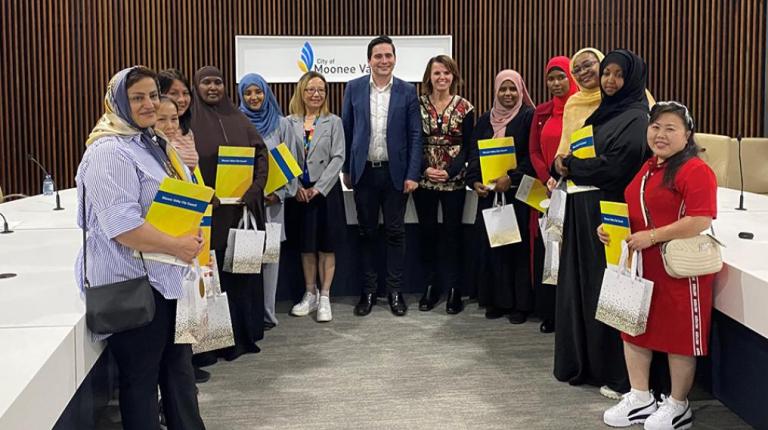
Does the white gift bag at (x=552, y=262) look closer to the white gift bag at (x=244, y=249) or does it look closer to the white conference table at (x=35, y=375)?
the white gift bag at (x=244, y=249)

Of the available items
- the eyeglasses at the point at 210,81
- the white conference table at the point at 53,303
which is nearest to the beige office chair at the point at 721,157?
the white conference table at the point at 53,303

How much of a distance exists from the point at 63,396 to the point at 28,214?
2.57 m

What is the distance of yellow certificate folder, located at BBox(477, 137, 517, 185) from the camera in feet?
15.4

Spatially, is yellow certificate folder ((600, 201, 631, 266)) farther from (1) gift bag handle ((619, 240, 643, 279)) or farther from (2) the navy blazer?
(2) the navy blazer

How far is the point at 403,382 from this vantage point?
3.83 m

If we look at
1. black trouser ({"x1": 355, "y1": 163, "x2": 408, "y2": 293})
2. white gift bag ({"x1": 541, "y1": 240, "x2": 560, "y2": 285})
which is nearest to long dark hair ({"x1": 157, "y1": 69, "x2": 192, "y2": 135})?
black trouser ({"x1": 355, "y1": 163, "x2": 408, "y2": 293})

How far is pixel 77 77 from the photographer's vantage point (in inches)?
319

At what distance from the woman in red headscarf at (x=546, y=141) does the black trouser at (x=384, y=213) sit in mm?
806

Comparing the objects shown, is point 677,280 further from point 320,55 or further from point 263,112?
point 320,55

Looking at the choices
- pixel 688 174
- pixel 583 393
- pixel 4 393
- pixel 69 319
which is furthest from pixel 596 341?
pixel 4 393

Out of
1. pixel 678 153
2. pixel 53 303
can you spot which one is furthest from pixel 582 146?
pixel 53 303

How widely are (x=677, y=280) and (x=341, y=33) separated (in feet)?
19.5

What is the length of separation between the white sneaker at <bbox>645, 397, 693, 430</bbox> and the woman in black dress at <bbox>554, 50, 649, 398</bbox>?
394mm

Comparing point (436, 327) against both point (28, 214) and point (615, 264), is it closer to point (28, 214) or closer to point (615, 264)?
point (615, 264)
